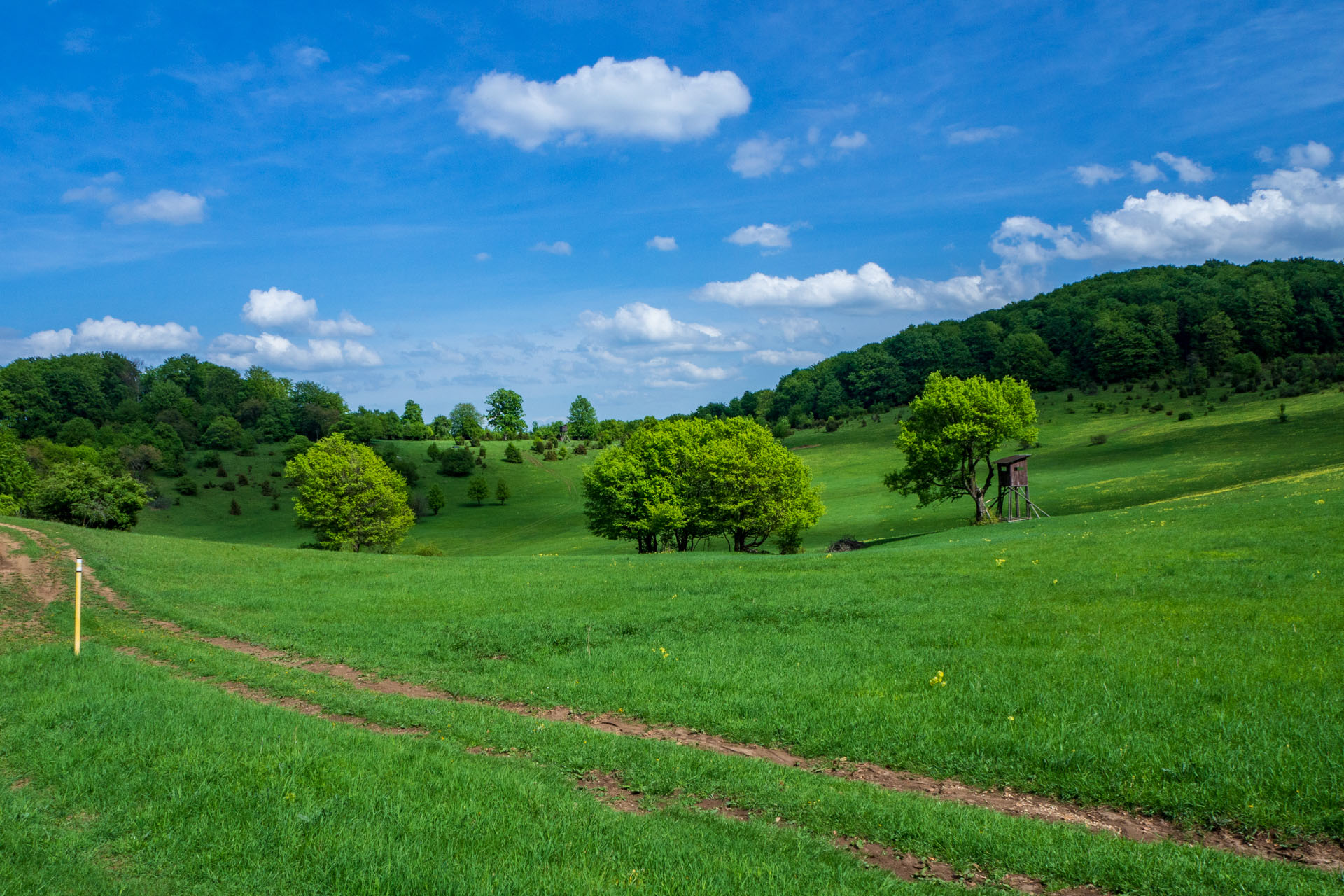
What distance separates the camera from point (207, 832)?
6301mm

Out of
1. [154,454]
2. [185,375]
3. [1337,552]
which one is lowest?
[1337,552]

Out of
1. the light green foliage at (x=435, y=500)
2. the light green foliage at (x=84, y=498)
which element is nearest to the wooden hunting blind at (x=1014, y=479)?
the light green foliage at (x=84, y=498)

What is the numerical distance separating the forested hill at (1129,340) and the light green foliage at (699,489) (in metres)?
77.0

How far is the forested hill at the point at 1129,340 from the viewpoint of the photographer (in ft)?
Result: 370

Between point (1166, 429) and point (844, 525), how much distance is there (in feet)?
150

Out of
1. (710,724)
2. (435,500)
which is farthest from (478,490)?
(710,724)

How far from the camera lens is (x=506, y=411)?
180m

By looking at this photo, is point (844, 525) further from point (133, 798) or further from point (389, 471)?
point (133, 798)

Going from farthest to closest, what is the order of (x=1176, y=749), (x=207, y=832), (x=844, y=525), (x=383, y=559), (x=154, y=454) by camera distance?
1. (x=154, y=454)
2. (x=844, y=525)
3. (x=383, y=559)
4. (x=1176, y=749)
5. (x=207, y=832)

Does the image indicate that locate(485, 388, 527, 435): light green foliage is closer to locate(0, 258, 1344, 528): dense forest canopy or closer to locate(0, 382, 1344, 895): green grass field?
locate(0, 258, 1344, 528): dense forest canopy

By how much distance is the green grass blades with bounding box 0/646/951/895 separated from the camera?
551 cm

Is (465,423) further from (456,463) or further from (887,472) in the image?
(887,472)

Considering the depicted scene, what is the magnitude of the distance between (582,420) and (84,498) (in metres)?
118

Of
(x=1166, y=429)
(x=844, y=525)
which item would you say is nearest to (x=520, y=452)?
(x=844, y=525)
